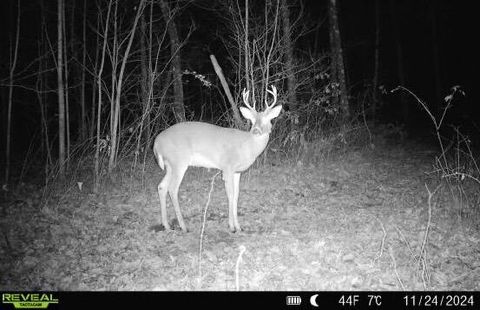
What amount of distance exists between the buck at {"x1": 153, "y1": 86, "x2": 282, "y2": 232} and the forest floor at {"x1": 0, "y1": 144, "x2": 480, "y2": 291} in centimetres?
53

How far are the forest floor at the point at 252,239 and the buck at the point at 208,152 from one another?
0.53 m

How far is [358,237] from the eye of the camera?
558 centimetres

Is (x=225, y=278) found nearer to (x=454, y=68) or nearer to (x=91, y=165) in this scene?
(x=91, y=165)

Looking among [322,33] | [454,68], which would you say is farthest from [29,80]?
[454,68]

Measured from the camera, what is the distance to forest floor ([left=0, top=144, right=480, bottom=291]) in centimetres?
444

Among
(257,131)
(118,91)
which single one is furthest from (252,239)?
(118,91)

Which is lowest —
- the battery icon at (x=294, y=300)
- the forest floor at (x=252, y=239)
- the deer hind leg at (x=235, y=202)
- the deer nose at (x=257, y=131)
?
the battery icon at (x=294, y=300)

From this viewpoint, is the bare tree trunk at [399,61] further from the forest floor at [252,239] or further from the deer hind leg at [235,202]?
the deer hind leg at [235,202]

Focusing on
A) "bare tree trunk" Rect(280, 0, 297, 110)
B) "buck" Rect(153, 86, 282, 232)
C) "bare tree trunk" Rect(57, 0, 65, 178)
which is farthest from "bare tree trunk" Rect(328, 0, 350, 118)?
"bare tree trunk" Rect(57, 0, 65, 178)

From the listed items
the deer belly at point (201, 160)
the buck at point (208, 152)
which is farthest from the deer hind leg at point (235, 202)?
the deer belly at point (201, 160)

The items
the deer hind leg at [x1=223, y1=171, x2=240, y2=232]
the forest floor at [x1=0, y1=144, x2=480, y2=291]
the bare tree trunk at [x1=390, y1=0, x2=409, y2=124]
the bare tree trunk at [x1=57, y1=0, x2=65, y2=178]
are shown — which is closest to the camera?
the forest floor at [x1=0, y1=144, x2=480, y2=291]

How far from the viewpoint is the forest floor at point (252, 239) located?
14.6ft

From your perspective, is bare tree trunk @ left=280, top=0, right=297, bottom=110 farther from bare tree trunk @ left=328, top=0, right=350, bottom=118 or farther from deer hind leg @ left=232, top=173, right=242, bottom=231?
deer hind leg @ left=232, top=173, right=242, bottom=231

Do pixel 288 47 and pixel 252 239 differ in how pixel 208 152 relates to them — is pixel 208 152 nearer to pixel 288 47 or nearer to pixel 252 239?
pixel 252 239
